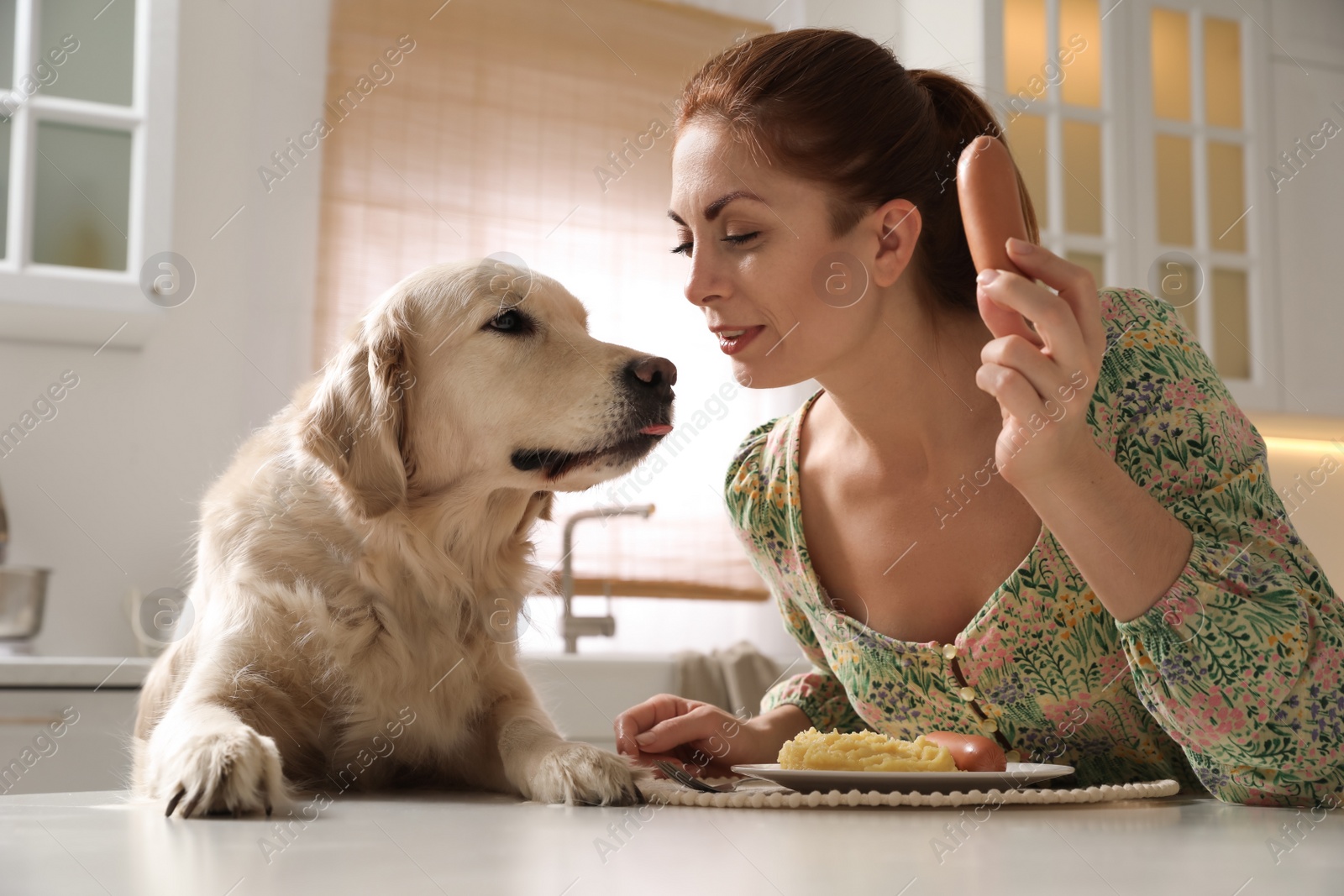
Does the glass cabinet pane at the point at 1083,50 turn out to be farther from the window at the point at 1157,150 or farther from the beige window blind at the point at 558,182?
the beige window blind at the point at 558,182

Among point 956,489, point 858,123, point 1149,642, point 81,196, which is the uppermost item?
point 81,196

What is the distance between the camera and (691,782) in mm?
958

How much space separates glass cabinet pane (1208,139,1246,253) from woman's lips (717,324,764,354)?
104 inches

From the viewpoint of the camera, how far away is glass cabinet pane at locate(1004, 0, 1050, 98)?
3.18m

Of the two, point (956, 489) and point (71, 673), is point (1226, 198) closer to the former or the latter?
point (956, 489)

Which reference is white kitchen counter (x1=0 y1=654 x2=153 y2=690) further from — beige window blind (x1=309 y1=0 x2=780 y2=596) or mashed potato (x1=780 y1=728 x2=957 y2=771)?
mashed potato (x1=780 y1=728 x2=957 y2=771)

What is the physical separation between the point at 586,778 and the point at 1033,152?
2791 millimetres

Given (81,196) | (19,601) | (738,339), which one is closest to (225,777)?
(738,339)

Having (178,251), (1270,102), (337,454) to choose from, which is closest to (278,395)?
(178,251)

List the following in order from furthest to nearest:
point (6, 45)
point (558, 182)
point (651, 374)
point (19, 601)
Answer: point (558, 182) < point (6, 45) < point (19, 601) < point (651, 374)

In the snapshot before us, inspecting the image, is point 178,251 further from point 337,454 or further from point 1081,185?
point 1081,185

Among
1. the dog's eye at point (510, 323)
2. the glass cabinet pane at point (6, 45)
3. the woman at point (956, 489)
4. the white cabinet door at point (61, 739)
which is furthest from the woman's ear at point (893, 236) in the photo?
the glass cabinet pane at point (6, 45)

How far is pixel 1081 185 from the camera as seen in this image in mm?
3248

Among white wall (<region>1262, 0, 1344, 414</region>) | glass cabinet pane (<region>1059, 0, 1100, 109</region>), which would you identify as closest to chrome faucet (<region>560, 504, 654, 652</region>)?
glass cabinet pane (<region>1059, 0, 1100, 109</region>)
